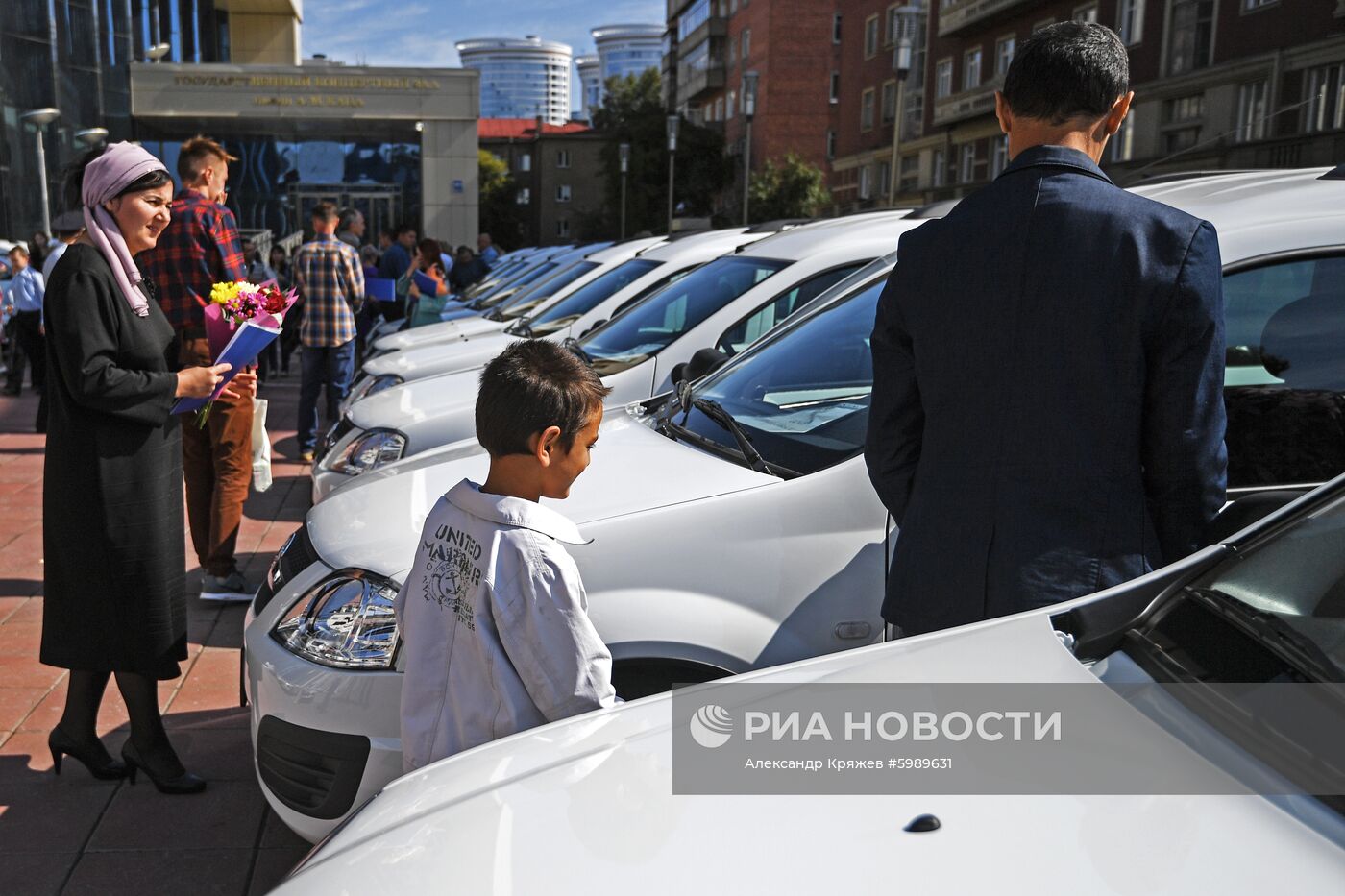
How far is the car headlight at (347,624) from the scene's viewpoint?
2.75m

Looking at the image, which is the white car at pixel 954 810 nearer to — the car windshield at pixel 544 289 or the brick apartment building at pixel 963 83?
the brick apartment building at pixel 963 83

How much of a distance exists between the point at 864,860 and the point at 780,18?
2420 inches

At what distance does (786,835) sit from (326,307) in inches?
310

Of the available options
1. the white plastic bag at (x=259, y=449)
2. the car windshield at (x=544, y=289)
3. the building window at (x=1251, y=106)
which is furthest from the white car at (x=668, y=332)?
the building window at (x=1251, y=106)

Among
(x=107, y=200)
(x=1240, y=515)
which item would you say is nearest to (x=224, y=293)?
(x=107, y=200)

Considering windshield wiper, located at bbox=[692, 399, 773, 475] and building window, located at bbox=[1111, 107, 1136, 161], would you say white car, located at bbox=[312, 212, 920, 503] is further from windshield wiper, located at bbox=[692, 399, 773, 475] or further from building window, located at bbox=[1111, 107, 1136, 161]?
building window, located at bbox=[1111, 107, 1136, 161]

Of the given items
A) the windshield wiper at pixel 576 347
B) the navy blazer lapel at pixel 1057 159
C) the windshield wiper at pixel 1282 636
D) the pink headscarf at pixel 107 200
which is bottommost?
the windshield wiper at pixel 576 347

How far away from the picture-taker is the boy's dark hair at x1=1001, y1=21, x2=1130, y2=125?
2.15m

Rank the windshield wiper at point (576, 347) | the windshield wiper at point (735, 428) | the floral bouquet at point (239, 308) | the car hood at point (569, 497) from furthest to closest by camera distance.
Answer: the windshield wiper at point (576, 347)
the floral bouquet at point (239, 308)
the windshield wiper at point (735, 428)
the car hood at point (569, 497)

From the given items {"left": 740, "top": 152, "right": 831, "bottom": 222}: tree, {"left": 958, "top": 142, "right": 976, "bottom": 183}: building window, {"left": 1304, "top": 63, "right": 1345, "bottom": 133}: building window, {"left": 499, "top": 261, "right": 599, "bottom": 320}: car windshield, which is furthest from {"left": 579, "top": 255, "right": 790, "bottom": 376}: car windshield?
{"left": 740, "top": 152, "right": 831, "bottom": 222}: tree

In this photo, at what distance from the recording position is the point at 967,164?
133 feet

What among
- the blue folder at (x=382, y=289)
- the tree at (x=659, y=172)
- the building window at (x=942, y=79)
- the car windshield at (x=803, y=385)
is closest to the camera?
the car windshield at (x=803, y=385)

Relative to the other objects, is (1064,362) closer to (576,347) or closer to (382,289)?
(576,347)

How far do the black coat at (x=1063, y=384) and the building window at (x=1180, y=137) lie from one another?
28074mm
